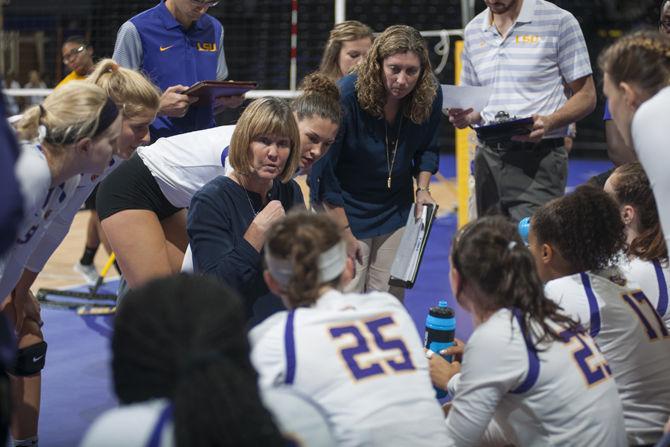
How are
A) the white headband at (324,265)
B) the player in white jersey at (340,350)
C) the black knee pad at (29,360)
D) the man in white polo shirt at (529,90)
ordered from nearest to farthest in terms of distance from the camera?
the player in white jersey at (340,350), the white headband at (324,265), the black knee pad at (29,360), the man in white polo shirt at (529,90)

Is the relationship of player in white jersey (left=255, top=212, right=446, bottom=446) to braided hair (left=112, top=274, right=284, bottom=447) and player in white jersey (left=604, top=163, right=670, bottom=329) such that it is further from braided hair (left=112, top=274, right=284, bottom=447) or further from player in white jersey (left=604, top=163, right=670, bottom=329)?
player in white jersey (left=604, top=163, right=670, bottom=329)

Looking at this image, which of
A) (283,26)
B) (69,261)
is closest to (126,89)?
(69,261)

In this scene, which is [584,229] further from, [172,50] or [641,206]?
[172,50]

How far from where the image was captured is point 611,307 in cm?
271

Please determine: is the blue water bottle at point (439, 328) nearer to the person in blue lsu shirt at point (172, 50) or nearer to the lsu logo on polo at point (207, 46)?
the person in blue lsu shirt at point (172, 50)

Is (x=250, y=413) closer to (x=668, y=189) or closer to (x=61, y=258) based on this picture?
(x=668, y=189)

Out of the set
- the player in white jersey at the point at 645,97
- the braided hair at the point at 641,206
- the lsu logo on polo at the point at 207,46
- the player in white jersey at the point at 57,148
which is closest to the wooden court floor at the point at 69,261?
the lsu logo on polo at the point at 207,46

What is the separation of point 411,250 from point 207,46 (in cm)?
169

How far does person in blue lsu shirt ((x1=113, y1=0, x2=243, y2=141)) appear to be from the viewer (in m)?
4.65

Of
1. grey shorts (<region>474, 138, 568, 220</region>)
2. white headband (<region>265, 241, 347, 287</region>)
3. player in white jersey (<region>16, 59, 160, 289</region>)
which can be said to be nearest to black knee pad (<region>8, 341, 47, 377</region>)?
player in white jersey (<region>16, 59, 160, 289</region>)

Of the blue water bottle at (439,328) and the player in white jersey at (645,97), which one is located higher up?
the player in white jersey at (645,97)

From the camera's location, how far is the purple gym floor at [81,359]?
13.1 feet

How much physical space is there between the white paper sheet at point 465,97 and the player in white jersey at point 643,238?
1304mm

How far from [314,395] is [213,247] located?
3.68 feet
